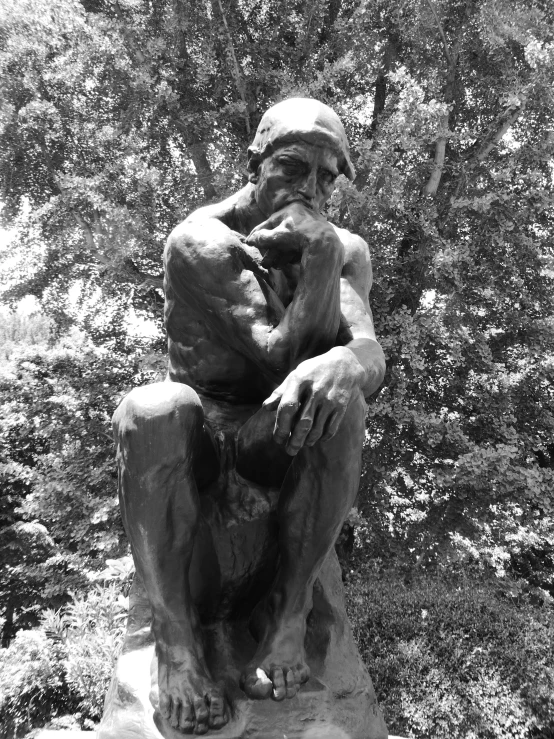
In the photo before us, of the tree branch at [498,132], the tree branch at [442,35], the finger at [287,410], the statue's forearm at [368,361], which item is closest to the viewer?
the finger at [287,410]

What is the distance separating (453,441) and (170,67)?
21.7 feet

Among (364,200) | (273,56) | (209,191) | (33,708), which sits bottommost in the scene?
(33,708)

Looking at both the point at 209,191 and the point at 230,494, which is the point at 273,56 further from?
the point at 230,494

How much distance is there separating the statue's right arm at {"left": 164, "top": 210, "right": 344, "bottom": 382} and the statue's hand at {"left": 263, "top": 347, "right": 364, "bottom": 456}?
0.23 meters

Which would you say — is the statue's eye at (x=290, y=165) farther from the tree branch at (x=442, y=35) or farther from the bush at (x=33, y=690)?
the tree branch at (x=442, y=35)

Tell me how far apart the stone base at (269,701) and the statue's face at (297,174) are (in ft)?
4.50

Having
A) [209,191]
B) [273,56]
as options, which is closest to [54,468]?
[209,191]

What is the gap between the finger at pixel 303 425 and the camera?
1726 mm

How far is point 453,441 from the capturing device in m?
7.70

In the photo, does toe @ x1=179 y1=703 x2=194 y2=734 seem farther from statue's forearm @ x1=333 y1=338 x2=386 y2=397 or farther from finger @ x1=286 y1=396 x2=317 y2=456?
statue's forearm @ x1=333 y1=338 x2=386 y2=397

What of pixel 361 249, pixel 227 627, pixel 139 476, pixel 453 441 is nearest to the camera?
pixel 139 476

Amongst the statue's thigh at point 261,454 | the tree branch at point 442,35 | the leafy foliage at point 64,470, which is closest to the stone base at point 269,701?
the statue's thigh at point 261,454

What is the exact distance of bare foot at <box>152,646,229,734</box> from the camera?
1729 mm

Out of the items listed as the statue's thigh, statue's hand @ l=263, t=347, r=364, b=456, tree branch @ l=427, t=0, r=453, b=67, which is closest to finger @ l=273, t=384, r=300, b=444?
statue's hand @ l=263, t=347, r=364, b=456
